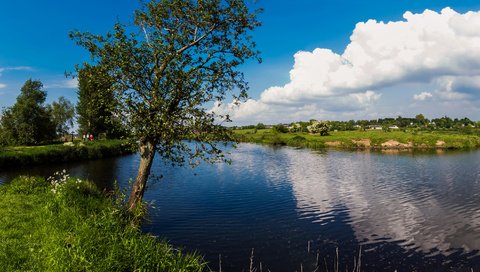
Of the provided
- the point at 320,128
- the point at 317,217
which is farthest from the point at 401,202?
the point at 320,128

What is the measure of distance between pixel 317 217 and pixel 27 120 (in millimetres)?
71366

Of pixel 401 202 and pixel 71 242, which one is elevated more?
pixel 71 242

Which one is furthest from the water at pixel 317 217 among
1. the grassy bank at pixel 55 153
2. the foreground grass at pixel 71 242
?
the grassy bank at pixel 55 153

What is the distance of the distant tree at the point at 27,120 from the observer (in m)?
71.2

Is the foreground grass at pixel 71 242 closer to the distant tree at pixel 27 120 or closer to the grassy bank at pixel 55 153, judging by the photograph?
the grassy bank at pixel 55 153

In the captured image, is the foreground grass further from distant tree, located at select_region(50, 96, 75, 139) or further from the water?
distant tree, located at select_region(50, 96, 75, 139)

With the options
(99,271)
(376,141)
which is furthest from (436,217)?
(376,141)

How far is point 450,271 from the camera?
17.8 meters

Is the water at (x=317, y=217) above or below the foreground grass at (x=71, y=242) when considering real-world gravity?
below

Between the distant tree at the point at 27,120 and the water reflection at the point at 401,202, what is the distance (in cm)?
5803

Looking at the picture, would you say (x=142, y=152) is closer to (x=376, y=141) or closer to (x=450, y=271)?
(x=450, y=271)

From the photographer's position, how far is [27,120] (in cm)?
7338

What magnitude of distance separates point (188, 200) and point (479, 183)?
128 ft

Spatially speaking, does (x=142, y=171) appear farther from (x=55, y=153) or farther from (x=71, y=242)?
(x=55, y=153)
